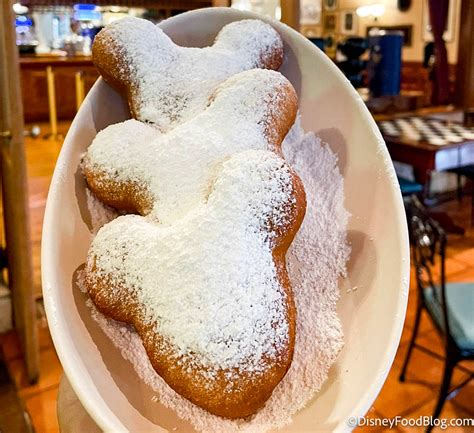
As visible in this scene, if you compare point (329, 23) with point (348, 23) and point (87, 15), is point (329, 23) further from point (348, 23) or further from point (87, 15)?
point (87, 15)

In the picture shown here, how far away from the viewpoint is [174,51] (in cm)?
51

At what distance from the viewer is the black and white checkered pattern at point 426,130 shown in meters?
2.97

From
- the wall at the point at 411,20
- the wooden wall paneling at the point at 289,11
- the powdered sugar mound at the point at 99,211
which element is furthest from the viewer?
the wall at the point at 411,20

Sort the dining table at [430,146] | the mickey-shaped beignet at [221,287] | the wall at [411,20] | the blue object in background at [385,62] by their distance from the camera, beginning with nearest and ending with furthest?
the mickey-shaped beignet at [221,287]
the dining table at [430,146]
the blue object in background at [385,62]
the wall at [411,20]

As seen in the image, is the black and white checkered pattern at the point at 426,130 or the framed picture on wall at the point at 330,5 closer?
the black and white checkered pattern at the point at 426,130

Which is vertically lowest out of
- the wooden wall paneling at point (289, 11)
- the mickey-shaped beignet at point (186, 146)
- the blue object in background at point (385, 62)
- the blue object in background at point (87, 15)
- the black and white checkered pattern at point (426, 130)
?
the black and white checkered pattern at point (426, 130)

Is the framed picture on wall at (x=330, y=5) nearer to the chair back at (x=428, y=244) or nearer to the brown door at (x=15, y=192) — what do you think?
the chair back at (x=428, y=244)

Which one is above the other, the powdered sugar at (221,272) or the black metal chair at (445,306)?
the powdered sugar at (221,272)

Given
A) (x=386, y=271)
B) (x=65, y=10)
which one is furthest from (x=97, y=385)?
(x=65, y=10)

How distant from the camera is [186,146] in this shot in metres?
0.44

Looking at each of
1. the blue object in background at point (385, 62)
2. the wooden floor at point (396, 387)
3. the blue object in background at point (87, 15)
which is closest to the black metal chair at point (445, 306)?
the wooden floor at point (396, 387)

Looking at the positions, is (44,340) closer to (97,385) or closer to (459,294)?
(459,294)

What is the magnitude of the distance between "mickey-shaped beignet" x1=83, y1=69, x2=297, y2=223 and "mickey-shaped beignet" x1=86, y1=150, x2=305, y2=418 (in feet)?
0.08

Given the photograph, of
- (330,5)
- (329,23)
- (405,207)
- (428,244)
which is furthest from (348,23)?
(428,244)
